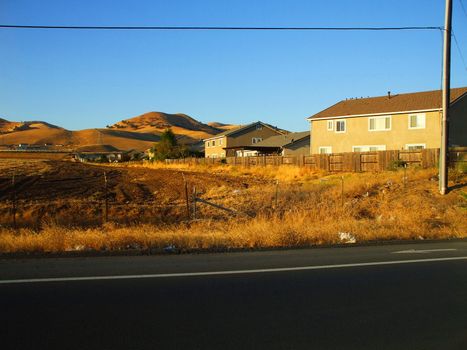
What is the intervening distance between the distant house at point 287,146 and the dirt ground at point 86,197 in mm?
25790

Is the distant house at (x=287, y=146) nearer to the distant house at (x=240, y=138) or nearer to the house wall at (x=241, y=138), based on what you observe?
the distant house at (x=240, y=138)

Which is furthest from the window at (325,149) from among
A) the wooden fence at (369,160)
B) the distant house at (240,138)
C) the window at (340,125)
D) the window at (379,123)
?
the distant house at (240,138)

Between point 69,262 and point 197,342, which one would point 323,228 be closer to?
point 69,262

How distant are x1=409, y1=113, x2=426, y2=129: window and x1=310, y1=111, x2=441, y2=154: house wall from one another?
257mm

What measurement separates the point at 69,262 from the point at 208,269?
2579 mm

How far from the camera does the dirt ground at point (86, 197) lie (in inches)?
805

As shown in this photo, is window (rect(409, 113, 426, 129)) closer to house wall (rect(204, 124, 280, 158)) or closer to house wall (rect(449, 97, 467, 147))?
house wall (rect(449, 97, 467, 147))

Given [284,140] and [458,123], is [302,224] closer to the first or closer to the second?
[458,123]

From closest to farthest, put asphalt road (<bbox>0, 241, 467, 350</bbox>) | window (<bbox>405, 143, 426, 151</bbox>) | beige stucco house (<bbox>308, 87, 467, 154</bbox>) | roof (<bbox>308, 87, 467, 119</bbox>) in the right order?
asphalt road (<bbox>0, 241, 467, 350</bbox>) < beige stucco house (<bbox>308, 87, 467, 154</bbox>) < window (<bbox>405, 143, 426, 151</bbox>) < roof (<bbox>308, 87, 467, 119</bbox>)

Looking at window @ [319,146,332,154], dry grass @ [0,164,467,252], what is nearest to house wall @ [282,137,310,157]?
window @ [319,146,332,154]

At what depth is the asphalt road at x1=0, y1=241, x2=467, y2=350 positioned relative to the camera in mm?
5105

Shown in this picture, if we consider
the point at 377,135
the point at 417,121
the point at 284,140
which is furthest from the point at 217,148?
the point at 417,121

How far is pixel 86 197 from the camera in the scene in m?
27.3

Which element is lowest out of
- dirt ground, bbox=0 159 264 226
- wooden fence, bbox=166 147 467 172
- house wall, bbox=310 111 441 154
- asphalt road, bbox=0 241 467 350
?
dirt ground, bbox=0 159 264 226
